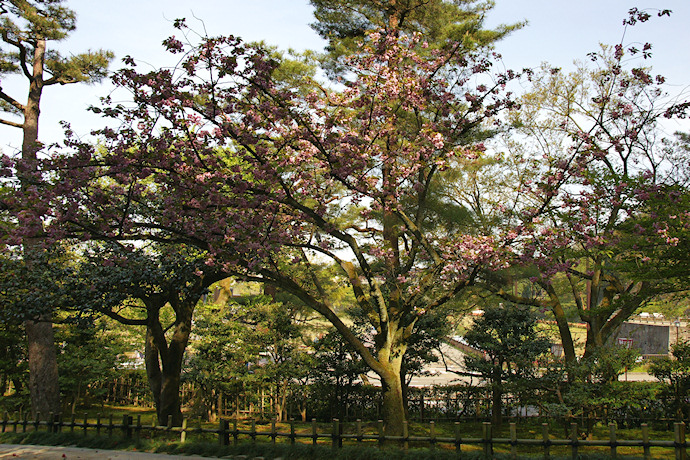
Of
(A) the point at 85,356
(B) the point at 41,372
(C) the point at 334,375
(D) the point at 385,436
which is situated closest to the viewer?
(D) the point at 385,436

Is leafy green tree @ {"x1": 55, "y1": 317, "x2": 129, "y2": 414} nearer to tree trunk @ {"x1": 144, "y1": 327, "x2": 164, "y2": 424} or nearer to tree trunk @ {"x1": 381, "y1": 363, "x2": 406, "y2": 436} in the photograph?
tree trunk @ {"x1": 144, "y1": 327, "x2": 164, "y2": 424}

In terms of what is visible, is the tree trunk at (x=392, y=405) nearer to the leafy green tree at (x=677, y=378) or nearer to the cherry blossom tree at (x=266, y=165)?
the cherry blossom tree at (x=266, y=165)

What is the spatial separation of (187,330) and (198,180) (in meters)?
3.77

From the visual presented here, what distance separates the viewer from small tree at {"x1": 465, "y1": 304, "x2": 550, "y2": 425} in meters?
12.7

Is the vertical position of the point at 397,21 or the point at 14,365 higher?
the point at 397,21

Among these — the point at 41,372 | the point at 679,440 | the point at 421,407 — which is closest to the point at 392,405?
the point at 679,440

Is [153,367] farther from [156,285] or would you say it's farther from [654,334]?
[654,334]

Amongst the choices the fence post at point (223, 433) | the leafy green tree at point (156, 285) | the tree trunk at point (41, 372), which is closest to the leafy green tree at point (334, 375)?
the leafy green tree at point (156, 285)

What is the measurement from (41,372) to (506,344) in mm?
11630

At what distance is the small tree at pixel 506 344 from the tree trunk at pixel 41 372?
10448mm

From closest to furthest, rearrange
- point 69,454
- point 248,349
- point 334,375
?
1. point 69,454
2. point 248,349
3. point 334,375

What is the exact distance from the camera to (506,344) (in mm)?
12922

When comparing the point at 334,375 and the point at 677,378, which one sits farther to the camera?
the point at 334,375

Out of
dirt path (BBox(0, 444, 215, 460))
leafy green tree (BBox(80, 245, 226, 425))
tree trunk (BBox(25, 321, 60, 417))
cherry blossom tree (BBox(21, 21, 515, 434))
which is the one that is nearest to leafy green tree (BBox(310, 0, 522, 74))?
cherry blossom tree (BBox(21, 21, 515, 434))
